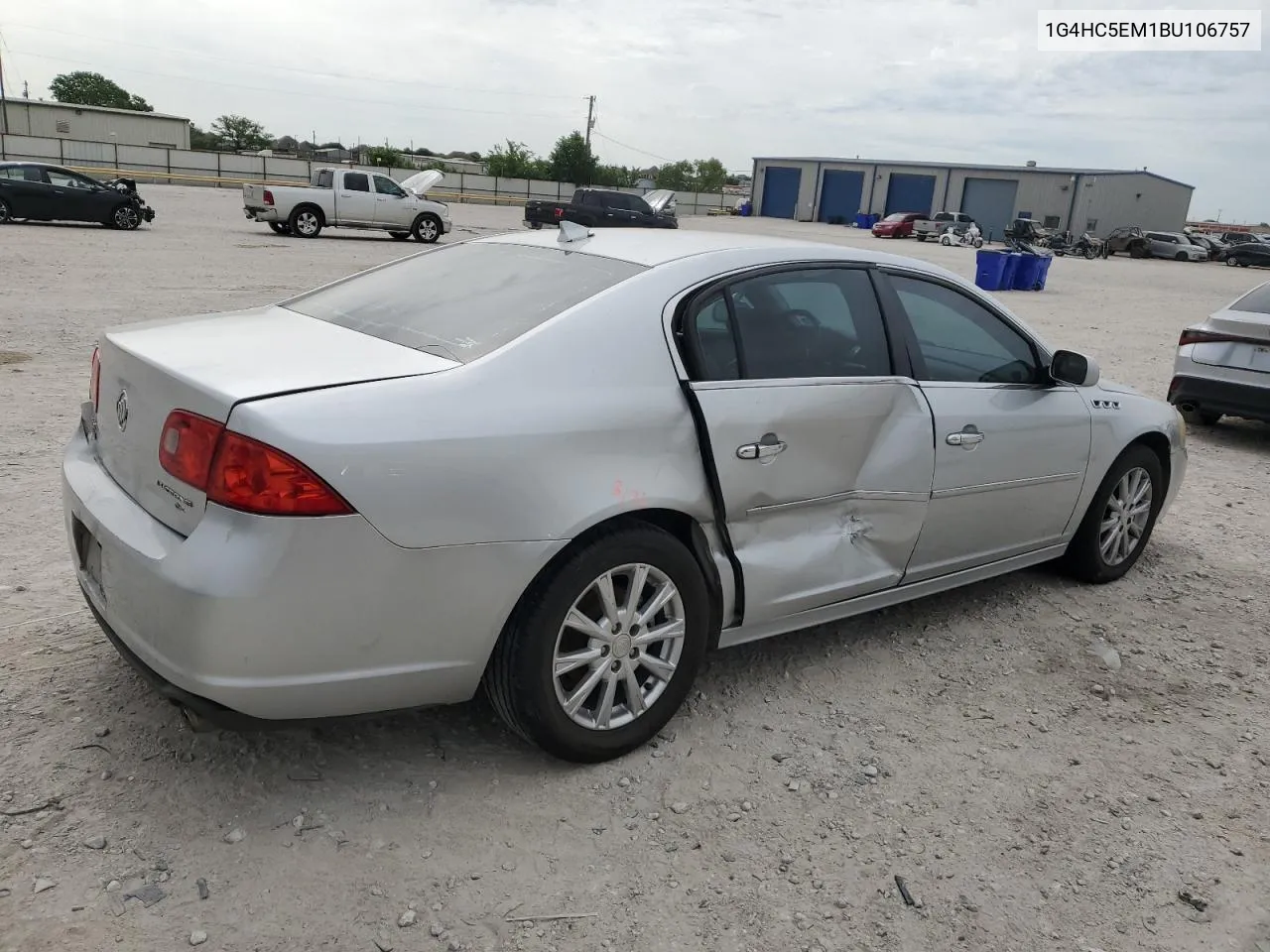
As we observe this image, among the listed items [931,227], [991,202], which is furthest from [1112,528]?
[991,202]

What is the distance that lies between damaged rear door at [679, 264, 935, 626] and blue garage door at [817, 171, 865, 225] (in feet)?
233

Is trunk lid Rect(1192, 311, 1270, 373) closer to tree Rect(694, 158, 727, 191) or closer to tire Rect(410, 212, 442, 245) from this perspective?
tire Rect(410, 212, 442, 245)

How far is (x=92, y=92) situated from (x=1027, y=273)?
104962mm

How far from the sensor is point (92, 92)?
100938 mm

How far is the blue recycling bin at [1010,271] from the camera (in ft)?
76.2

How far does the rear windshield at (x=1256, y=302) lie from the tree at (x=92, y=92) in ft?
365

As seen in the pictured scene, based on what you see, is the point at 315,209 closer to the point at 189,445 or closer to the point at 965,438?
the point at 965,438

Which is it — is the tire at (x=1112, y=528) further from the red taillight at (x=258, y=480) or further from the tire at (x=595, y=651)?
the red taillight at (x=258, y=480)

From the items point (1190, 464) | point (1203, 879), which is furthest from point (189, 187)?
point (1203, 879)

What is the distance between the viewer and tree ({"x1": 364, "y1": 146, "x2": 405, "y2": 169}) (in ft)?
261

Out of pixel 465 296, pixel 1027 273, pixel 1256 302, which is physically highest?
pixel 1256 302

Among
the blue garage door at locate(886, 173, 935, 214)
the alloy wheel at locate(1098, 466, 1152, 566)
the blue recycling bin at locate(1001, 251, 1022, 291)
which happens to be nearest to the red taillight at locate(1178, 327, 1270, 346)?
the alloy wheel at locate(1098, 466, 1152, 566)

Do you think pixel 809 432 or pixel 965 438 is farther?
pixel 965 438

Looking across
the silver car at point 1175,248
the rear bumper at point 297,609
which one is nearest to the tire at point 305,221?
the rear bumper at point 297,609
